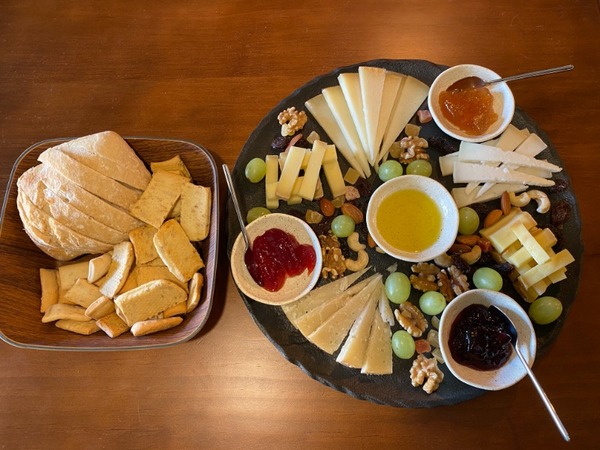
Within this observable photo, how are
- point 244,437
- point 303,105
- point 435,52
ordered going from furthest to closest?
point 435,52, point 303,105, point 244,437

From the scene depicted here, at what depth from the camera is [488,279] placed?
151cm

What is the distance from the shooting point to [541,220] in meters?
1.66

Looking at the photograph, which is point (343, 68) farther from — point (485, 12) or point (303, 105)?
point (485, 12)

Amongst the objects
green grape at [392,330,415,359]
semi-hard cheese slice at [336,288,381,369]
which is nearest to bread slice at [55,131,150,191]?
semi-hard cheese slice at [336,288,381,369]

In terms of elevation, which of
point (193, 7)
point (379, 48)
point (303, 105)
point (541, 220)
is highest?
point (193, 7)

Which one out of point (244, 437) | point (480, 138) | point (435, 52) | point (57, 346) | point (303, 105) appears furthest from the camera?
point (435, 52)

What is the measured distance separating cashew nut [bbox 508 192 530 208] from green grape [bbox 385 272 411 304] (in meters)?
0.49

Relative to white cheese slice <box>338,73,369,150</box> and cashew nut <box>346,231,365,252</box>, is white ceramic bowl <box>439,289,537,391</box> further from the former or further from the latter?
white cheese slice <box>338,73,369,150</box>

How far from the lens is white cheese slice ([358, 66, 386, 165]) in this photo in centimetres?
169

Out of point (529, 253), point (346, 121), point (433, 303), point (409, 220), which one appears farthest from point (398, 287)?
point (346, 121)

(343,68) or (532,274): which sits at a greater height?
(343,68)

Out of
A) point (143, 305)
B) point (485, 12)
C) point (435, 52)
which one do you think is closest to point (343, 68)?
point (435, 52)

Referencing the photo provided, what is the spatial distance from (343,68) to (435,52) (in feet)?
1.47

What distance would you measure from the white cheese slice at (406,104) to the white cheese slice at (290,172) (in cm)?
35
